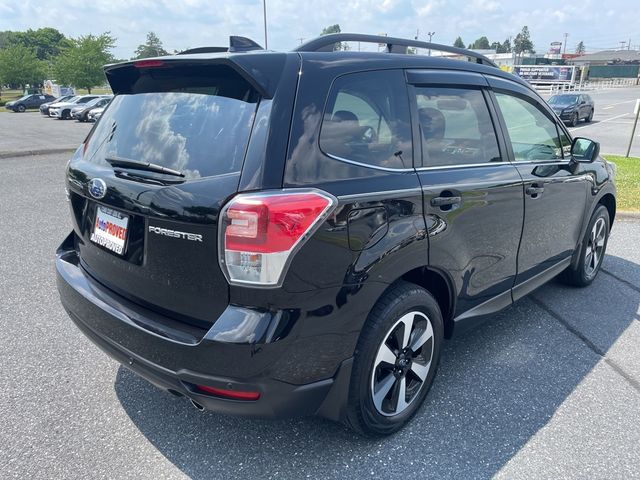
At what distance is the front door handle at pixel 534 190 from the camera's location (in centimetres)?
333

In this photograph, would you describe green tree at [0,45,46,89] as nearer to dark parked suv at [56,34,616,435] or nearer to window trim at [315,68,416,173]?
dark parked suv at [56,34,616,435]

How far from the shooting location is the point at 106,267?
8.37 ft

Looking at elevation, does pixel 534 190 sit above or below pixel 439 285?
above

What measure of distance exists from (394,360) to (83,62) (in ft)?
193

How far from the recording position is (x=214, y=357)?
2027mm

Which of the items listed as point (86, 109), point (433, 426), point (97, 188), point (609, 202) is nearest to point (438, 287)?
point (433, 426)

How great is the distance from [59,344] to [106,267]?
136 centimetres

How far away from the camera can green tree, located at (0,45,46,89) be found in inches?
2420

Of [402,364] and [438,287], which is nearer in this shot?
[402,364]

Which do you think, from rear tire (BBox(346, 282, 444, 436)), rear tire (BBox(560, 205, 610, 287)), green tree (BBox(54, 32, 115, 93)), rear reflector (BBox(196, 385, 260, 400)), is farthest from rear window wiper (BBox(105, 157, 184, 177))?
green tree (BBox(54, 32, 115, 93))

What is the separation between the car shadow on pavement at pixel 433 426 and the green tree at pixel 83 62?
186 feet

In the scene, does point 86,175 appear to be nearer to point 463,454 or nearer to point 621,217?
point 463,454

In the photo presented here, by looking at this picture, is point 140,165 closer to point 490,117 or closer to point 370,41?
point 370,41

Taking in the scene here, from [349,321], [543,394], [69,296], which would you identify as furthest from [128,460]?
[543,394]
